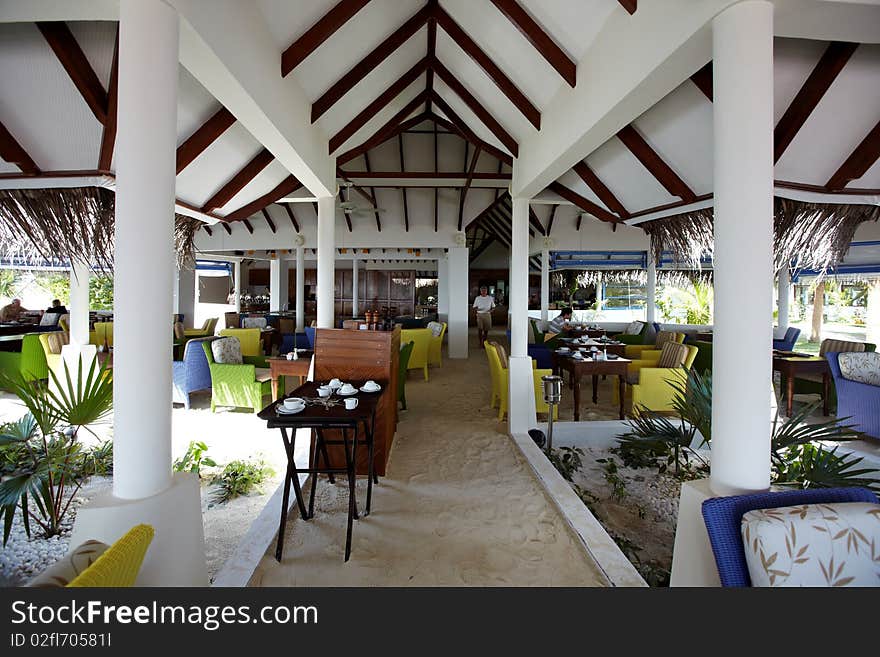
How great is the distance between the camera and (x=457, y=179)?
849 cm

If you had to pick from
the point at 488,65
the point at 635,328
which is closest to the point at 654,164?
the point at 488,65

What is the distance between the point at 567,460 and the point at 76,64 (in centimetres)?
480

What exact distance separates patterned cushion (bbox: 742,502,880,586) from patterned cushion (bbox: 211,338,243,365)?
5628mm

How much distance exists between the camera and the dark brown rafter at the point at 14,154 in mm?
2873

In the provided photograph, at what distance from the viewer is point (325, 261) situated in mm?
5402

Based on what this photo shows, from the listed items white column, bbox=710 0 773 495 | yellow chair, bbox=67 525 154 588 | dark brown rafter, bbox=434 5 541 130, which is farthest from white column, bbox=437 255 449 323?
yellow chair, bbox=67 525 154 588

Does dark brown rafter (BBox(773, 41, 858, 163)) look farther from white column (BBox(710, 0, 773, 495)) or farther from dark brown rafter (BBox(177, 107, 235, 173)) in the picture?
dark brown rafter (BBox(177, 107, 235, 173))

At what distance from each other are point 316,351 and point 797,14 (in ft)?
11.6

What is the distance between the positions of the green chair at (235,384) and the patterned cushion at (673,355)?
5238 millimetres

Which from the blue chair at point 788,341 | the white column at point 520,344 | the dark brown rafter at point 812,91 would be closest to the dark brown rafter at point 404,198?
the white column at point 520,344

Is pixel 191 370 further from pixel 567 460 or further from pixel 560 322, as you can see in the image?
pixel 560 322
